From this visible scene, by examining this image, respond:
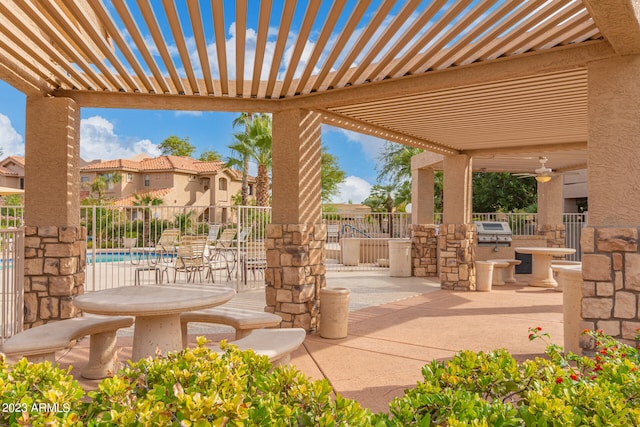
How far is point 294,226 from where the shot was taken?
230 inches

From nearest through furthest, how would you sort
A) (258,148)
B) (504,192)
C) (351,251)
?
(351,251), (258,148), (504,192)

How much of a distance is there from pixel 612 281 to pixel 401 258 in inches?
307

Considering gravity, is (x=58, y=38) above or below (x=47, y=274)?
above

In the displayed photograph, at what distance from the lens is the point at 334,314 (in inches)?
222

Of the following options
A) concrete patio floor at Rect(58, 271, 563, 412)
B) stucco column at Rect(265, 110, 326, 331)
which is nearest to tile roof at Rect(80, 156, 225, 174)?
concrete patio floor at Rect(58, 271, 563, 412)

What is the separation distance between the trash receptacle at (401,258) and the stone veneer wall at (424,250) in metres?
0.23

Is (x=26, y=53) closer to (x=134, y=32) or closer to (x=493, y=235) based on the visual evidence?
(x=134, y=32)

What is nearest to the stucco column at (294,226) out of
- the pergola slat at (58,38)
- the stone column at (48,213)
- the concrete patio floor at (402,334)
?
the concrete patio floor at (402,334)

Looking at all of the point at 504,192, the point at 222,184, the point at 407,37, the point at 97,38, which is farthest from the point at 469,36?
the point at 222,184

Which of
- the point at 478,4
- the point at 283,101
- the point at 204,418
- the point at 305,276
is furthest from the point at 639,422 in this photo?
the point at 283,101

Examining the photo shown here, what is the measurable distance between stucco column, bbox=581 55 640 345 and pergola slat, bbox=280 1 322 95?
2.69m

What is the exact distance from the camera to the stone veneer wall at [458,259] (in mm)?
9812

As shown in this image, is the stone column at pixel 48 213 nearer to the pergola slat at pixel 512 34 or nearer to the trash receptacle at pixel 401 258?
the pergola slat at pixel 512 34

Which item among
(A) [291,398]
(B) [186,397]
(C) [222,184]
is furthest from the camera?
(C) [222,184]
